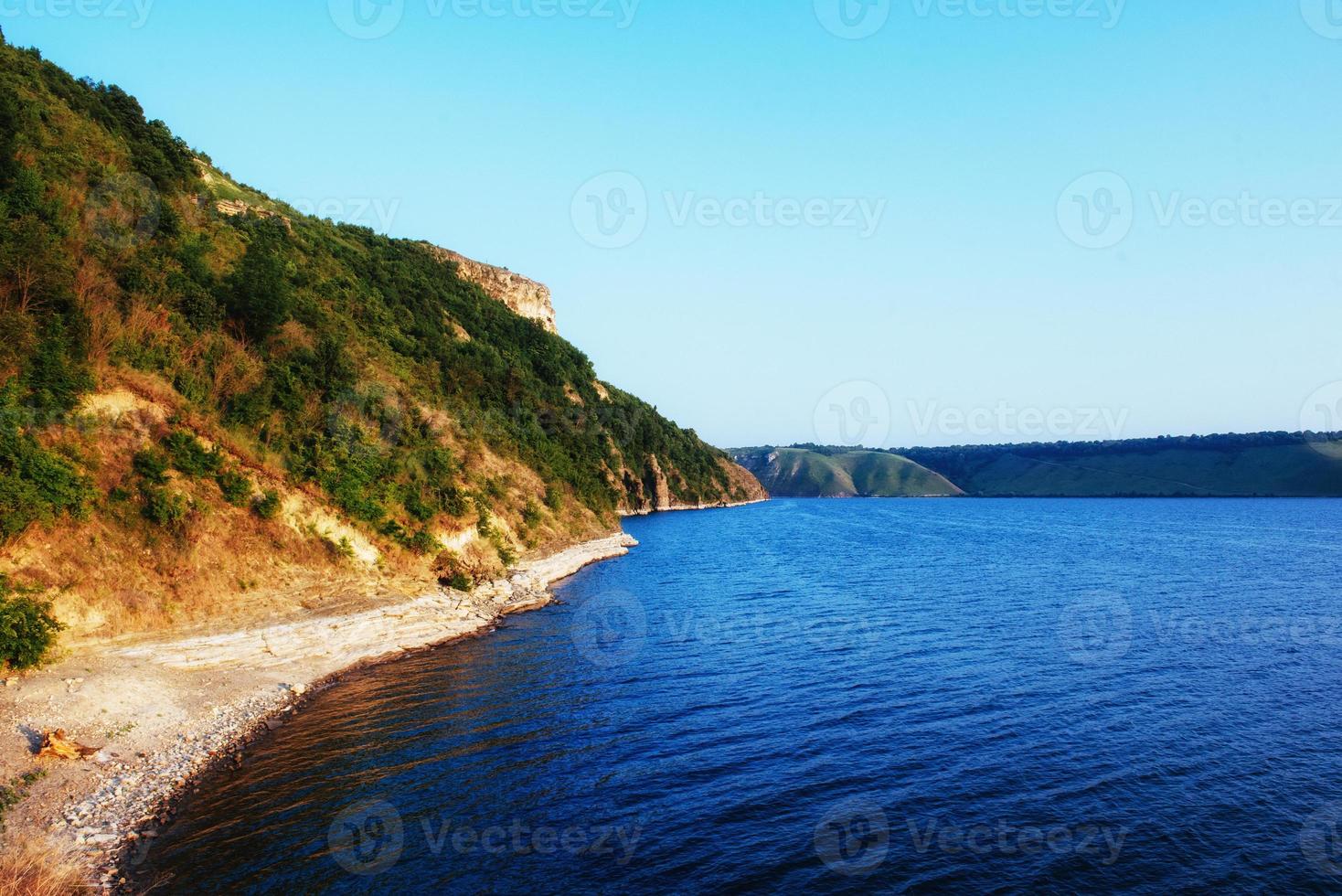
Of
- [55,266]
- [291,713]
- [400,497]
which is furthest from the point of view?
[400,497]

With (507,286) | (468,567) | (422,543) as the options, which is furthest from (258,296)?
(507,286)

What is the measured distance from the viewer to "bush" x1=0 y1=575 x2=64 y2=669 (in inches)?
778

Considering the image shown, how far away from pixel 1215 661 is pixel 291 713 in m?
36.0

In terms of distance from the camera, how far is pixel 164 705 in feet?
69.6

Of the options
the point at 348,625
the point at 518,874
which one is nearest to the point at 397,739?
the point at 518,874

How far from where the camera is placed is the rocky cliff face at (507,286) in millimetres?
114375

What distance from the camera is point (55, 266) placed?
25.4m

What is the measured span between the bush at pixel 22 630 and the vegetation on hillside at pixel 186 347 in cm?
247

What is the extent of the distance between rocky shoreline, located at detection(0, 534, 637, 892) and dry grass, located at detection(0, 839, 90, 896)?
1.26 feet

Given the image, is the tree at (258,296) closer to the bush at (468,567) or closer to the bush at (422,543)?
the bush at (422,543)

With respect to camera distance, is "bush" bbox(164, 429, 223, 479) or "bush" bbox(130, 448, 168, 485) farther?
"bush" bbox(164, 429, 223, 479)

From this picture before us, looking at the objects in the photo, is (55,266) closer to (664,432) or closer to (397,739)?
(397,739)

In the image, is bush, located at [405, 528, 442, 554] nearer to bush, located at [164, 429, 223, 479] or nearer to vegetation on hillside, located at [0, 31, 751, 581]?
vegetation on hillside, located at [0, 31, 751, 581]

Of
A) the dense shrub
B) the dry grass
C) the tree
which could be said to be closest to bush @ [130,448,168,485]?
the dense shrub
